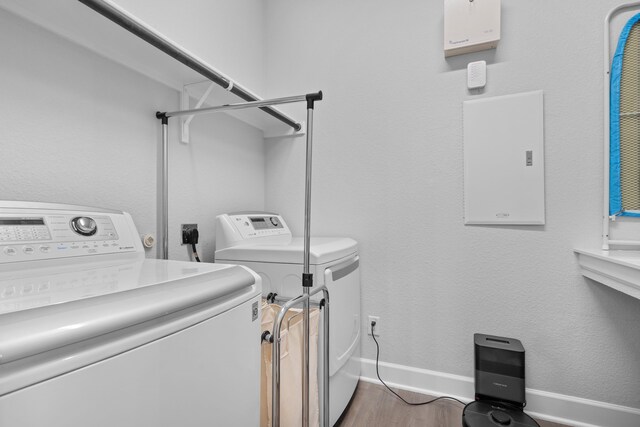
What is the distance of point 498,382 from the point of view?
4.87 feet

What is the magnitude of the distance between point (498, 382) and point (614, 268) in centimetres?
73

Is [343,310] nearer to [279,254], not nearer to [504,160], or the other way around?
[279,254]

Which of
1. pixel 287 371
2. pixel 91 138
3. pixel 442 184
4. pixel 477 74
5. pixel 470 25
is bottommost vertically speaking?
pixel 287 371

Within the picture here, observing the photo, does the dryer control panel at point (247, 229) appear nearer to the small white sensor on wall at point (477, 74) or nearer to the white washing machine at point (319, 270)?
the white washing machine at point (319, 270)

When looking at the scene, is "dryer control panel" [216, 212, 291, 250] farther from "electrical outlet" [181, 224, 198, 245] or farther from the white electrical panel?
the white electrical panel

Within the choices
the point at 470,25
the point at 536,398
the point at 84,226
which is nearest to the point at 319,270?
the point at 84,226

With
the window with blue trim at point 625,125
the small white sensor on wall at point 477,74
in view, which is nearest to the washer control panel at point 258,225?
the small white sensor on wall at point 477,74

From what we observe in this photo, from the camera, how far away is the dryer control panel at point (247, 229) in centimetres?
150

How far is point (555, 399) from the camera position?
157cm

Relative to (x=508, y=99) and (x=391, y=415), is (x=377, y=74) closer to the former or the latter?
(x=508, y=99)

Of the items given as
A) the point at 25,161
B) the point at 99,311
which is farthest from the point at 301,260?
the point at 25,161

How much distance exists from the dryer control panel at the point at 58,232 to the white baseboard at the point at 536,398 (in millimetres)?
1603

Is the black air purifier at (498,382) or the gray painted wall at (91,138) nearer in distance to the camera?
the gray painted wall at (91,138)

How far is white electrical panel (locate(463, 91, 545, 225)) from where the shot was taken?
1.61m
